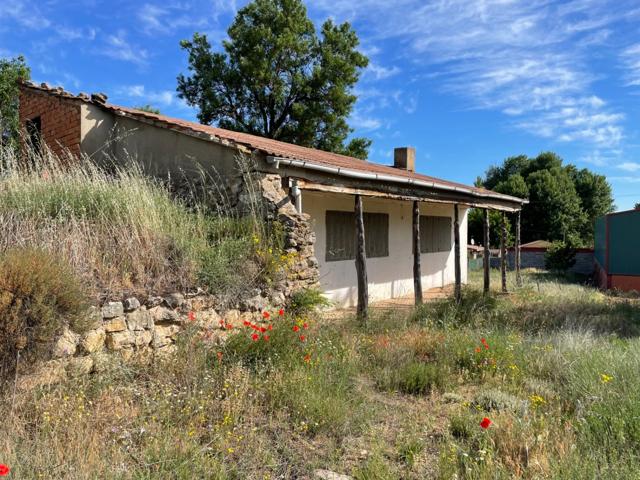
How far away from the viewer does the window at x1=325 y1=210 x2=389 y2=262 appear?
10.3 meters

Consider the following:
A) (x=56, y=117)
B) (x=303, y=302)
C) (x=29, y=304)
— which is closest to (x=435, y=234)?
(x=303, y=302)

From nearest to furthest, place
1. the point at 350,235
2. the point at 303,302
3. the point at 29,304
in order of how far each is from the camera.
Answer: the point at 29,304 → the point at 303,302 → the point at 350,235

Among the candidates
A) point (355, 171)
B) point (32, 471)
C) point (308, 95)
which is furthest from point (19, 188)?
point (308, 95)

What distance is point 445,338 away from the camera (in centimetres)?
626

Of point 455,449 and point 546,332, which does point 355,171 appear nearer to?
point 546,332

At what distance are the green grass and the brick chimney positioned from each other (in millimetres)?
11155

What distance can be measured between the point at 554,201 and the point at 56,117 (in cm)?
3165

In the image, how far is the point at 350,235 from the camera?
10805 millimetres

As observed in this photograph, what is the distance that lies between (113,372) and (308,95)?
66.0 feet

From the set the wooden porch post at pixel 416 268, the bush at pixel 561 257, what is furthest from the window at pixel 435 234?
the bush at pixel 561 257

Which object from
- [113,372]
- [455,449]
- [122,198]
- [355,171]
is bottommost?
[455,449]

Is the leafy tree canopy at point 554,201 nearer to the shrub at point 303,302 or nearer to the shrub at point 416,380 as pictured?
the shrub at point 303,302

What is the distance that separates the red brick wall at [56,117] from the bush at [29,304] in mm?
6256

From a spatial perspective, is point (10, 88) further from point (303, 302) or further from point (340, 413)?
point (340, 413)
